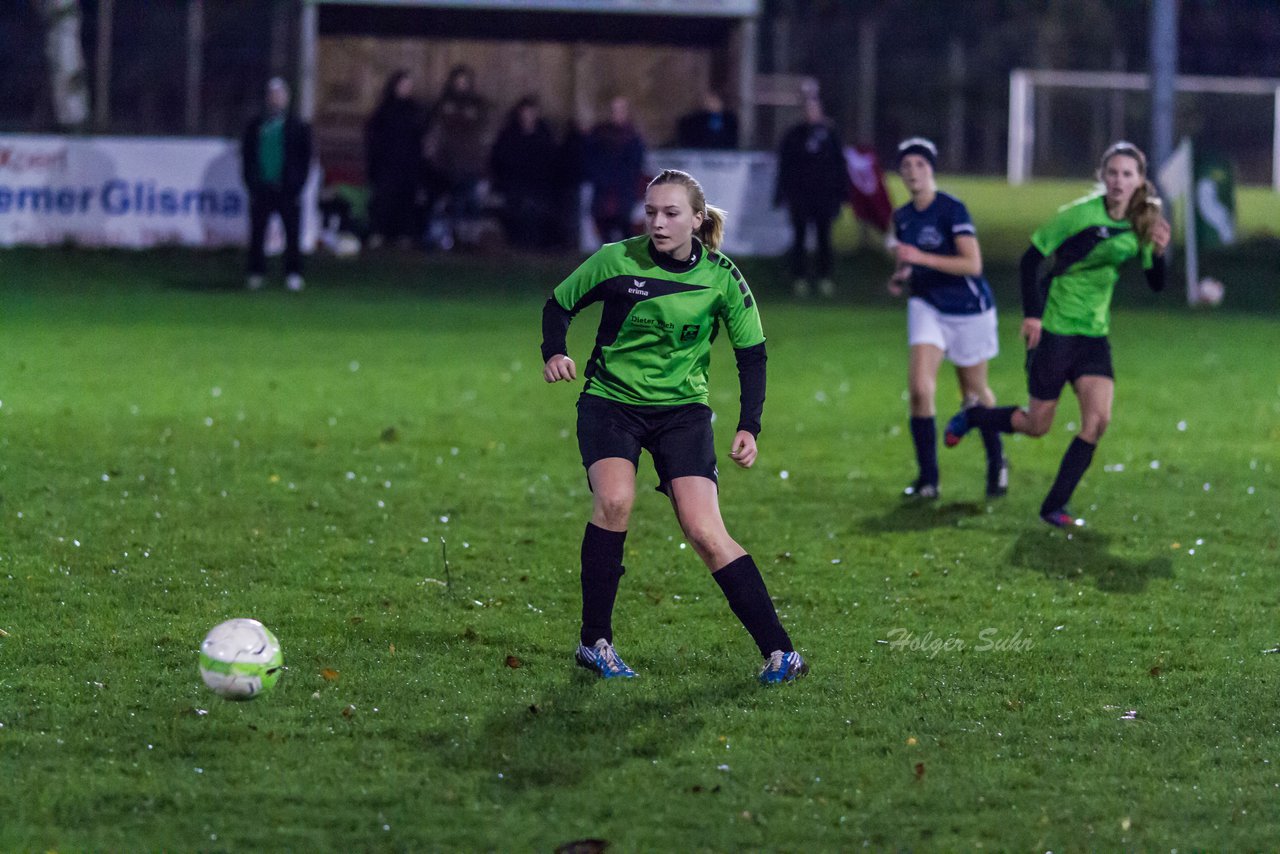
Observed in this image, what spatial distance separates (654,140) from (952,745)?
2088 centimetres

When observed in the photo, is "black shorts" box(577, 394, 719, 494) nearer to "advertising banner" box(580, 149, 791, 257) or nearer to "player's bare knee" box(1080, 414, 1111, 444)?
"player's bare knee" box(1080, 414, 1111, 444)

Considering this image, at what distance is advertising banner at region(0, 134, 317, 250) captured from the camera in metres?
20.8

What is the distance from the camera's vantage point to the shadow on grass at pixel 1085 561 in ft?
26.5

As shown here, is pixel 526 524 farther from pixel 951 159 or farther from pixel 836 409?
pixel 951 159

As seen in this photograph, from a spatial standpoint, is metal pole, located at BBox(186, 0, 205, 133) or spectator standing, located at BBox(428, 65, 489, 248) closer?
spectator standing, located at BBox(428, 65, 489, 248)

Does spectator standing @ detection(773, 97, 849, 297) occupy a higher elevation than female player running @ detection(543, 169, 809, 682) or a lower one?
higher

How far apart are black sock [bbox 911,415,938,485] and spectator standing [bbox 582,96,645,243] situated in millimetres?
12244

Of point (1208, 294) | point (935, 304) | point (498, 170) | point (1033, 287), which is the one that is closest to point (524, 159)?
point (498, 170)

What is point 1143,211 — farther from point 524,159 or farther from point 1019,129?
point 1019,129

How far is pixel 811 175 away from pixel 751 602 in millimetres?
14850

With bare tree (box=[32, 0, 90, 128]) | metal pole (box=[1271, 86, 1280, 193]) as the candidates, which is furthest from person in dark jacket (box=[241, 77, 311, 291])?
metal pole (box=[1271, 86, 1280, 193])

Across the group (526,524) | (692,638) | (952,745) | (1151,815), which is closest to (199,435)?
(526,524)

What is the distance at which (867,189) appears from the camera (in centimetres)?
2366

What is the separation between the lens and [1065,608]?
7.49 m
